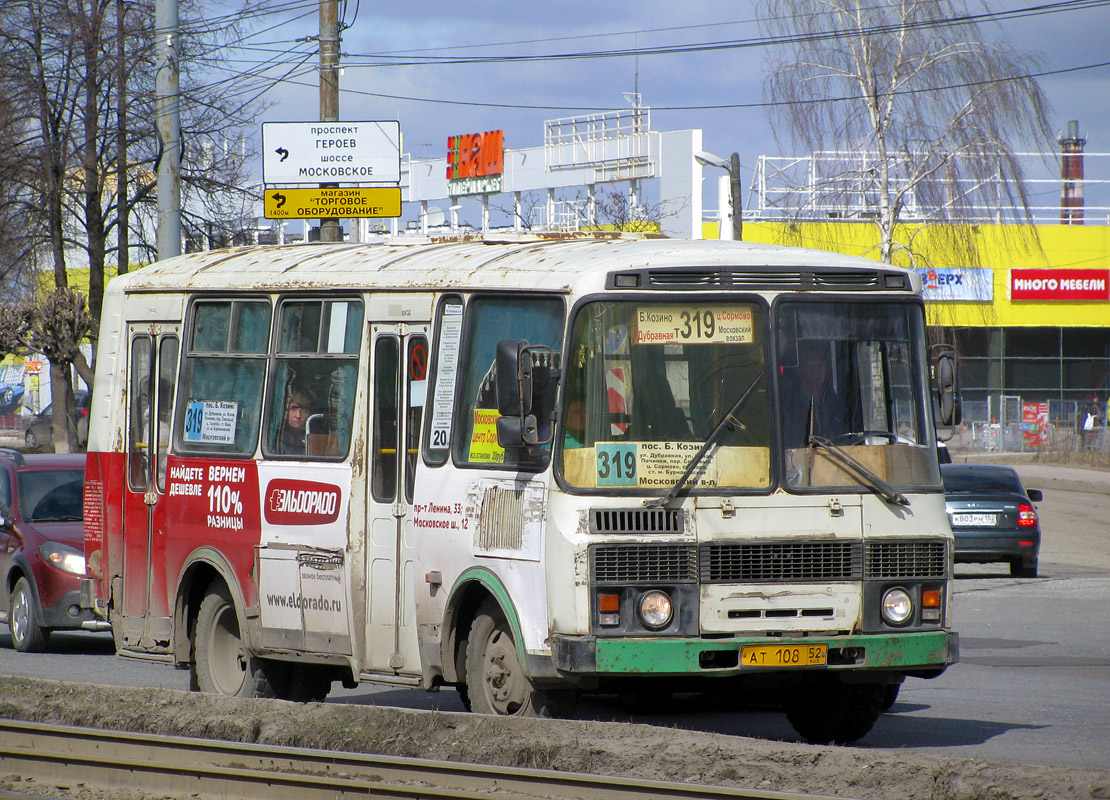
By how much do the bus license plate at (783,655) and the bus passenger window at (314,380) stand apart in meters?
2.71

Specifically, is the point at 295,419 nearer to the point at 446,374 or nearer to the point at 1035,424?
the point at 446,374

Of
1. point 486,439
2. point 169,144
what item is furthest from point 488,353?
point 169,144

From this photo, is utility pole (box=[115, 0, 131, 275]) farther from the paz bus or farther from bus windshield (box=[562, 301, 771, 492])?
bus windshield (box=[562, 301, 771, 492])

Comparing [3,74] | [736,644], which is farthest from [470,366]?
[3,74]

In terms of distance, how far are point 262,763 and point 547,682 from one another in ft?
4.57

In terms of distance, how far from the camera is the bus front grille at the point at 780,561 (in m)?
7.65

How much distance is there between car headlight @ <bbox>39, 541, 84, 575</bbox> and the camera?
13820 millimetres

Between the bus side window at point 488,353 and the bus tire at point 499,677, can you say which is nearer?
the bus tire at point 499,677

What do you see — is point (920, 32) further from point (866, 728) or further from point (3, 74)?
point (866, 728)

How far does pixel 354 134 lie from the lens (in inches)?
659

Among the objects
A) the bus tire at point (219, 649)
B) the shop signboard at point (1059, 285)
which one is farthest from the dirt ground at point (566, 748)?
the shop signboard at point (1059, 285)

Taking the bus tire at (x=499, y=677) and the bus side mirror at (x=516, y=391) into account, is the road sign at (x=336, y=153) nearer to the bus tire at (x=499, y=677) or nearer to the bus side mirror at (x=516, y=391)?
the bus tire at (x=499, y=677)

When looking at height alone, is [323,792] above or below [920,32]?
below

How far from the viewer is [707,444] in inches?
304
